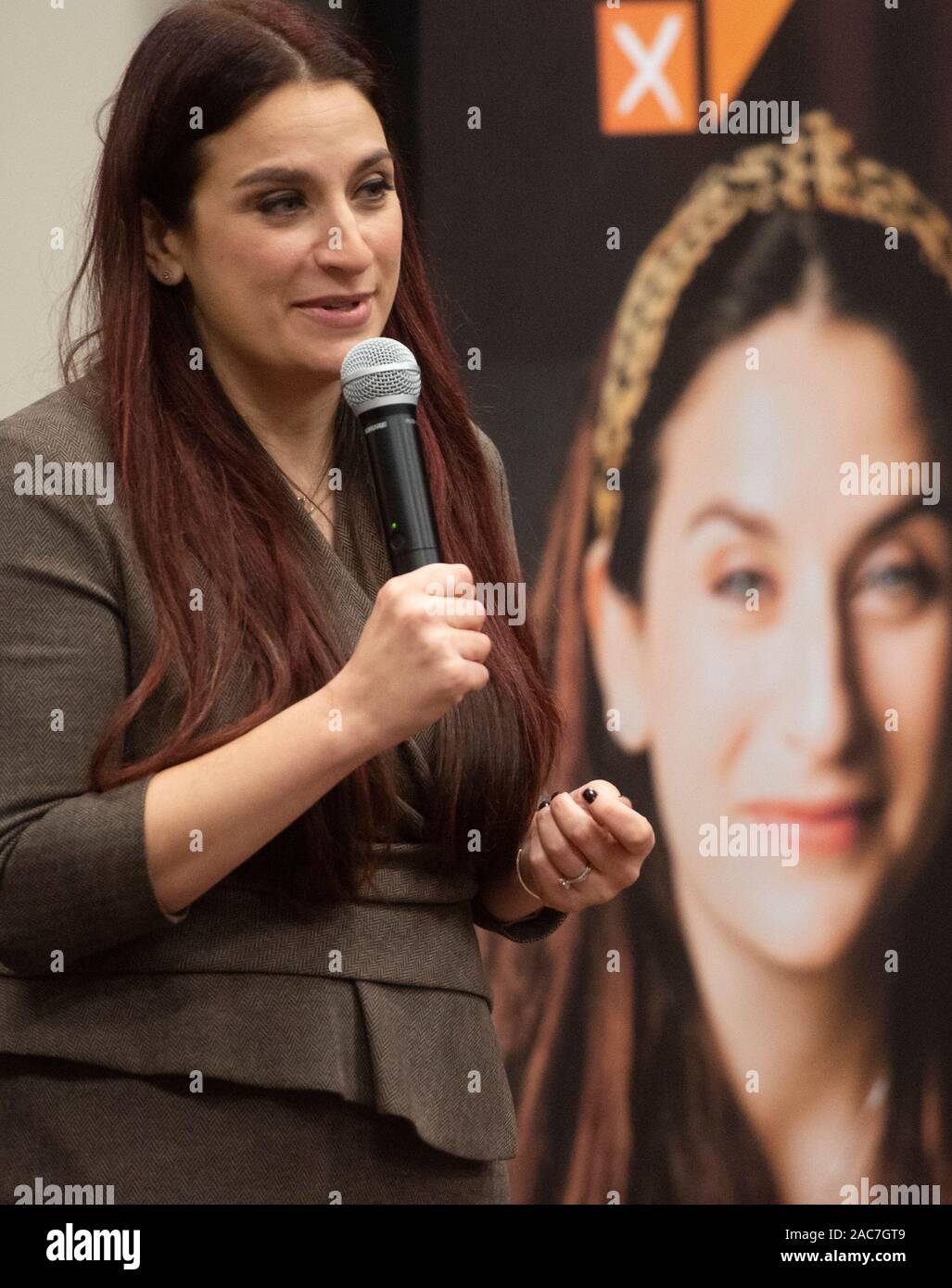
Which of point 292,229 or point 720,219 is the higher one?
point 720,219

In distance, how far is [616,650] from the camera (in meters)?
2.60

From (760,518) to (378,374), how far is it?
53.1 inches

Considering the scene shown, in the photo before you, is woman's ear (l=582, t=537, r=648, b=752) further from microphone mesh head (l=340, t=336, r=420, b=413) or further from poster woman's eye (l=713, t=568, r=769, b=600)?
microphone mesh head (l=340, t=336, r=420, b=413)

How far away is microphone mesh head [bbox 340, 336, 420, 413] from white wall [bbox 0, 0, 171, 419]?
1.31 metres

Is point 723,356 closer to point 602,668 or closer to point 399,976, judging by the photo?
point 602,668

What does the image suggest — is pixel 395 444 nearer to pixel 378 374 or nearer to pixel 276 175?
pixel 378 374

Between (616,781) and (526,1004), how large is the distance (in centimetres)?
39

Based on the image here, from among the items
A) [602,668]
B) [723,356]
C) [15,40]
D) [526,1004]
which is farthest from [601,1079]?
[15,40]

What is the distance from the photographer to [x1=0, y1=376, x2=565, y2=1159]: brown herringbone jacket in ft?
4.23

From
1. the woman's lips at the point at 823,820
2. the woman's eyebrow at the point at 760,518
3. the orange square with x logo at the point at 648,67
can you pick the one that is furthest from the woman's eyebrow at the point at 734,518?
the orange square with x logo at the point at 648,67

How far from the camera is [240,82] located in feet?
4.81

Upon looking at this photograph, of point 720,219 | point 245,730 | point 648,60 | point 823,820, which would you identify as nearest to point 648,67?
point 648,60

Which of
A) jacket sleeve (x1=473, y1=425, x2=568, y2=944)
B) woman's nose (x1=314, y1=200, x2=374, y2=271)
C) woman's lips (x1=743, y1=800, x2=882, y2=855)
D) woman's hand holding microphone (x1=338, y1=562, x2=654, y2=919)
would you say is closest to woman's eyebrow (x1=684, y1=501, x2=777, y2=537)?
woman's lips (x1=743, y1=800, x2=882, y2=855)
